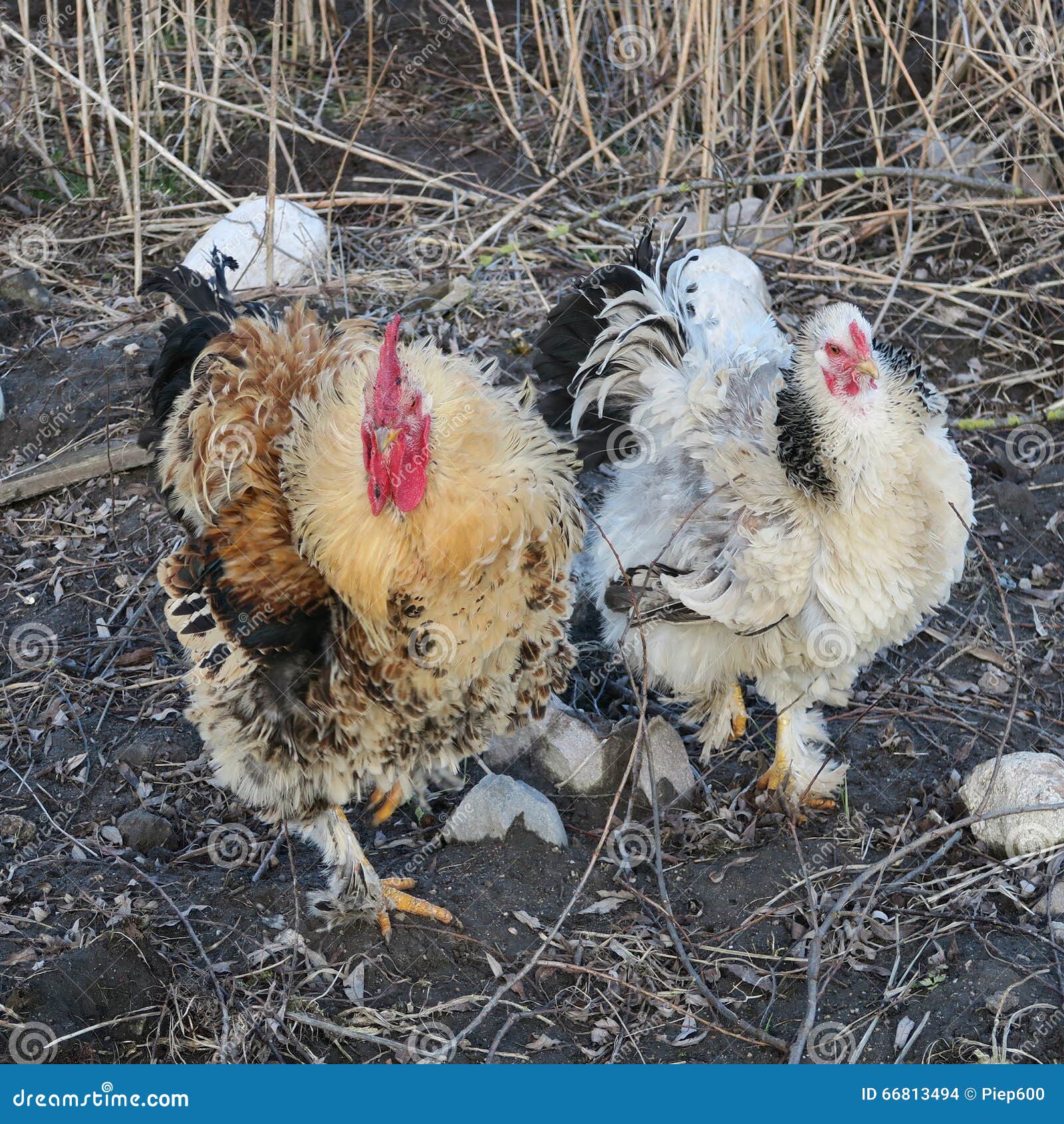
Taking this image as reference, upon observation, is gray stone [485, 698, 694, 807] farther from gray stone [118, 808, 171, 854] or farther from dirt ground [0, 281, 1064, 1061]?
gray stone [118, 808, 171, 854]

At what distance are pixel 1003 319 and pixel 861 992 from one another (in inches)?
173

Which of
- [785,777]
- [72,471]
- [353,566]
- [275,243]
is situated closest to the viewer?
[353,566]

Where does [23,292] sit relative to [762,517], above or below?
below

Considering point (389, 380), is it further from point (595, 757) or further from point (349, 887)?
point (595, 757)

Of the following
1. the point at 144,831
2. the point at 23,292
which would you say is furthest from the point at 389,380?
the point at 23,292

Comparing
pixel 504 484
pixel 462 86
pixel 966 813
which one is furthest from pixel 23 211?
pixel 966 813

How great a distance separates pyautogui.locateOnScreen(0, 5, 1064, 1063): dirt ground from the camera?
3574 mm

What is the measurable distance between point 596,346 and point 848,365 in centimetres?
128

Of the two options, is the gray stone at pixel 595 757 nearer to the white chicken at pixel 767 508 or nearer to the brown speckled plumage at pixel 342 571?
the white chicken at pixel 767 508

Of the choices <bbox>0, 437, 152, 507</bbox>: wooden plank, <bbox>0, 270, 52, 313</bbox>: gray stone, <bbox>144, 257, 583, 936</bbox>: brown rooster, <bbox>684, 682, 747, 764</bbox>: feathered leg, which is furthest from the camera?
<bbox>0, 270, 52, 313</bbox>: gray stone

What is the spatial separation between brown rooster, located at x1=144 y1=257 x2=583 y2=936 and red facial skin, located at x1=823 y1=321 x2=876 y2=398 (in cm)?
96

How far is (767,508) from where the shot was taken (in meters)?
4.05

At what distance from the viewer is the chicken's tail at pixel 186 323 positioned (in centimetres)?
425

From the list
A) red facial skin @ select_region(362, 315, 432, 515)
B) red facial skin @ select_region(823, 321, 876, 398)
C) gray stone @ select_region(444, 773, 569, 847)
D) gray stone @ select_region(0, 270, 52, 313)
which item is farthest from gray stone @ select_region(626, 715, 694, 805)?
gray stone @ select_region(0, 270, 52, 313)
